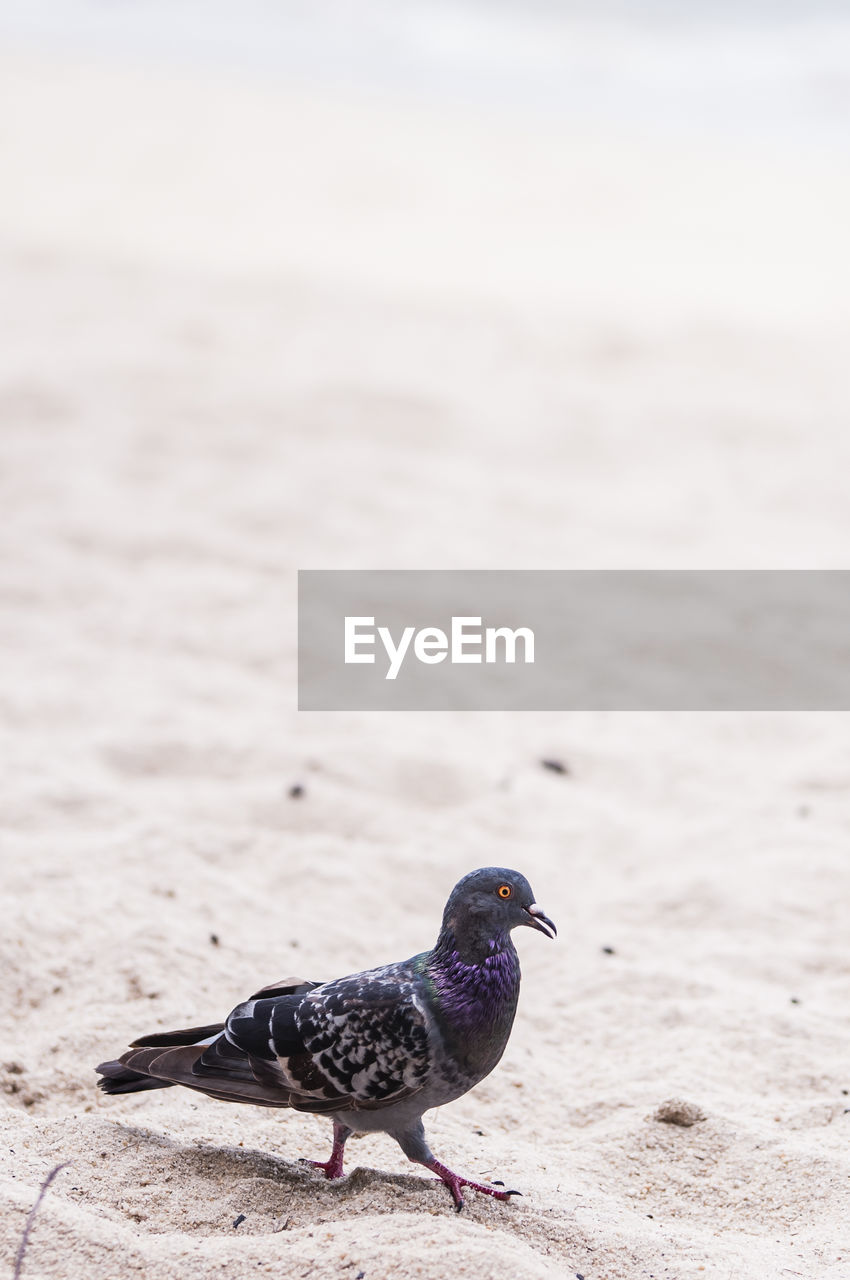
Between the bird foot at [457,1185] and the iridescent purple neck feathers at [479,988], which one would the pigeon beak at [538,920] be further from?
the bird foot at [457,1185]

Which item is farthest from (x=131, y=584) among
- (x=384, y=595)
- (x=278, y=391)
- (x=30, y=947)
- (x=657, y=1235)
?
(x=657, y=1235)

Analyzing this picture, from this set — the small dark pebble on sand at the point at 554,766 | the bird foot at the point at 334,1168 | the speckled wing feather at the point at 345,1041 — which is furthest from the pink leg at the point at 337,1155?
the small dark pebble on sand at the point at 554,766

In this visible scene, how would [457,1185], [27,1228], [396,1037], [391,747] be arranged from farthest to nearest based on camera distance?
1. [391,747]
2. [457,1185]
3. [396,1037]
4. [27,1228]

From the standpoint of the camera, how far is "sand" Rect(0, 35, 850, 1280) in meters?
2.38

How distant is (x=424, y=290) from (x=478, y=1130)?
735 cm

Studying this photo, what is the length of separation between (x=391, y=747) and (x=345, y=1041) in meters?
2.69

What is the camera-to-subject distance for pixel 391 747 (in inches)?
189

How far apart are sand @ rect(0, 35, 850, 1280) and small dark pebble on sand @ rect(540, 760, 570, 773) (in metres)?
0.03

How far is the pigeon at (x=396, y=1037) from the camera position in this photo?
2.09 meters

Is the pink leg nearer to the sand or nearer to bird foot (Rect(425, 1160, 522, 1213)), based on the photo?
the sand

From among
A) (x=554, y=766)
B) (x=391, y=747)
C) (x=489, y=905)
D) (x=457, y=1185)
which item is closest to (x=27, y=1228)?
(x=457, y=1185)

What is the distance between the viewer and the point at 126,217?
10.0 m

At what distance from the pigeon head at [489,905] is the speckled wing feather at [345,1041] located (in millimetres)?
127

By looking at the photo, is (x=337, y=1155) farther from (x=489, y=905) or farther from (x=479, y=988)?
(x=489, y=905)
